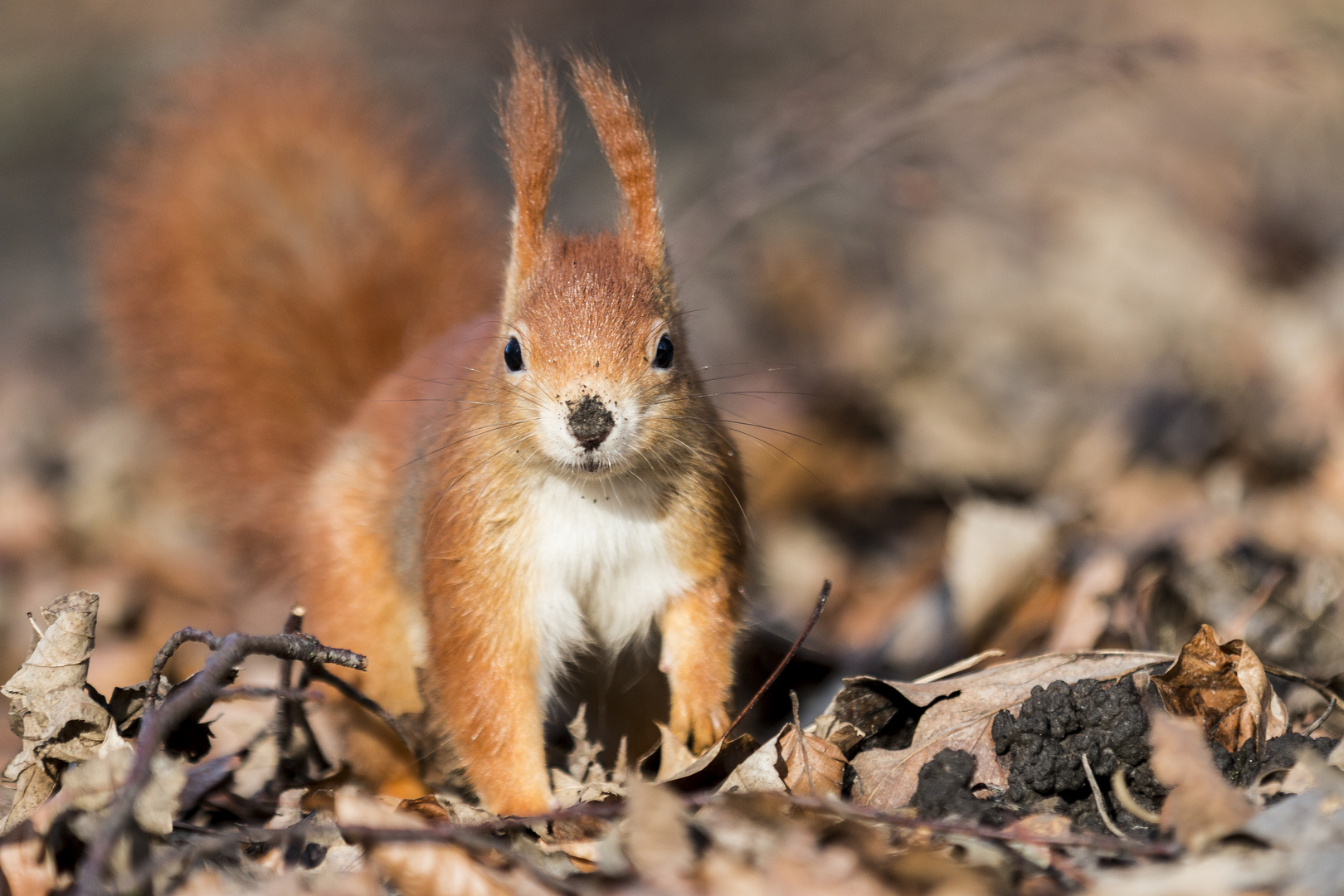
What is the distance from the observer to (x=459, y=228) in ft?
13.2

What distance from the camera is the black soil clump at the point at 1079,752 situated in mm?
2207

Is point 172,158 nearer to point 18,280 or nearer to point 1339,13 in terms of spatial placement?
point 18,280

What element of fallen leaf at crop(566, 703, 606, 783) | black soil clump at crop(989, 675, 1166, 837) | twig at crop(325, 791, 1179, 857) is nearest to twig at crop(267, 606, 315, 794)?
fallen leaf at crop(566, 703, 606, 783)

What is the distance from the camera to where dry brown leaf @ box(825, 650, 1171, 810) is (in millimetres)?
2359

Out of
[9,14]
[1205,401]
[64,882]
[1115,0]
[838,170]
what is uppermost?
[1115,0]

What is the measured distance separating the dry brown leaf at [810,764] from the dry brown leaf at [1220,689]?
0.67 metres

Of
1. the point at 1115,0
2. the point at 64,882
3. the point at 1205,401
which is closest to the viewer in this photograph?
the point at 64,882

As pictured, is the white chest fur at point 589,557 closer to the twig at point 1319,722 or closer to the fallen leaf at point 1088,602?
the fallen leaf at point 1088,602

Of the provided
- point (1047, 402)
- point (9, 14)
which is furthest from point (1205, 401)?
point (9, 14)

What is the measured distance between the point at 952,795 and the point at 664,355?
1.11 m

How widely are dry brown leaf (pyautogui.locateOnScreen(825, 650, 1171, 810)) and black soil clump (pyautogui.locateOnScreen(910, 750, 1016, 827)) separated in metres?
0.05

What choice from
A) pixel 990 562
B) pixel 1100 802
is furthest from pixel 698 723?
pixel 990 562

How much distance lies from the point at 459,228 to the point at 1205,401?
303cm

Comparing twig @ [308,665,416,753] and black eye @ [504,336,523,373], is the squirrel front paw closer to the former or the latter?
twig @ [308,665,416,753]
